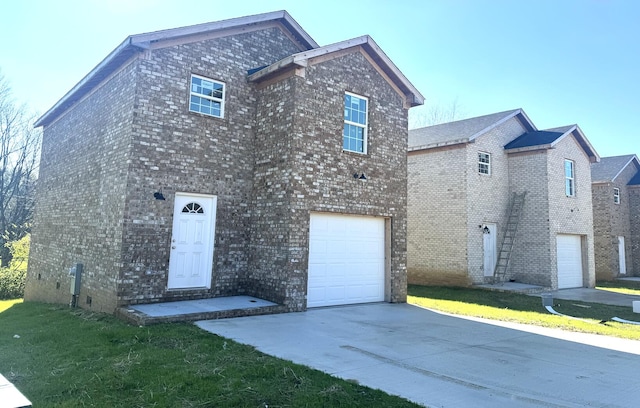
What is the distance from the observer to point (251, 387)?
15.6 ft

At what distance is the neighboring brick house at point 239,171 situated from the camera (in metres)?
9.61

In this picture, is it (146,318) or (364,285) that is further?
(364,285)

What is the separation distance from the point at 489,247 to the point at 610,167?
14.2 meters

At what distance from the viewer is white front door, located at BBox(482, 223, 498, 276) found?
707 inches

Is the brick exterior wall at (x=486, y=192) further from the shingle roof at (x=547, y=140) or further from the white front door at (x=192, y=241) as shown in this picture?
the white front door at (x=192, y=241)

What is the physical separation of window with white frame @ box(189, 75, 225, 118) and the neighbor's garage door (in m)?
3.80

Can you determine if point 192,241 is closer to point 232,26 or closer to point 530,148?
point 232,26

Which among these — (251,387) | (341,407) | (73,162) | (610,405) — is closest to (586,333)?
(610,405)

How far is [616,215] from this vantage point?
25.2 metres

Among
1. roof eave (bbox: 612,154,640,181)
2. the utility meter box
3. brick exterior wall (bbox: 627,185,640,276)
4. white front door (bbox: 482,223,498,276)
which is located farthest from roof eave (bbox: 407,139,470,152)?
brick exterior wall (bbox: 627,185,640,276)

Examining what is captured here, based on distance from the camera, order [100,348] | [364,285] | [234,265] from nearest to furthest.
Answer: [100,348] → [234,265] → [364,285]

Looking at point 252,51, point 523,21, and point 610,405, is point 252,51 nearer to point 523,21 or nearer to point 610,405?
point 523,21

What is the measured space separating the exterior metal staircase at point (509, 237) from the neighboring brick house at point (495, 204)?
15cm

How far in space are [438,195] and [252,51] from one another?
411 inches
